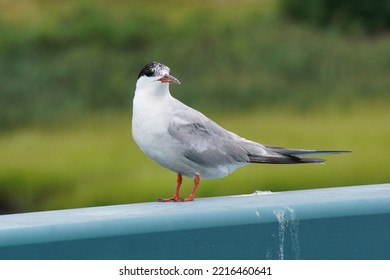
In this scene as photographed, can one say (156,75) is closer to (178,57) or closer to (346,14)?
(178,57)

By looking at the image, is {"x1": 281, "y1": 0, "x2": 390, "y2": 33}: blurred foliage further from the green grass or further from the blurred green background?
the green grass

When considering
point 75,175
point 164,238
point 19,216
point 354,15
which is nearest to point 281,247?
point 164,238

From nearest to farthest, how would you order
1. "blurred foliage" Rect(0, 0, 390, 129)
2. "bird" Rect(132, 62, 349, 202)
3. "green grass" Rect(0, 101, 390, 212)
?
1. "bird" Rect(132, 62, 349, 202)
2. "green grass" Rect(0, 101, 390, 212)
3. "blurred foliage" Rect(0, 0, 390, 129)

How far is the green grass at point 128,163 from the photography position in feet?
31.6

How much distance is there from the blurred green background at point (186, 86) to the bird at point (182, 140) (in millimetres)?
4853

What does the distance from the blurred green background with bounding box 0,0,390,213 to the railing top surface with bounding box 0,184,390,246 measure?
16.9 ft

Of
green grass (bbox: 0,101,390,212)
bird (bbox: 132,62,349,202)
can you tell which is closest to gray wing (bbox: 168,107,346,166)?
bird (bbox: 132,62,349,202)

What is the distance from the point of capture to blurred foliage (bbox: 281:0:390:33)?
1134 cm

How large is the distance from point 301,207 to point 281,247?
0.55ft

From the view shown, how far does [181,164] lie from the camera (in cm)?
442

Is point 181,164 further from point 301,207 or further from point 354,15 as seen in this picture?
point 354,15

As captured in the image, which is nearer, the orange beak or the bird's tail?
the orange beak

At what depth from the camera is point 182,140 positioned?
14.3ft

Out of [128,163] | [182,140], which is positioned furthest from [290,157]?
[128,163]
